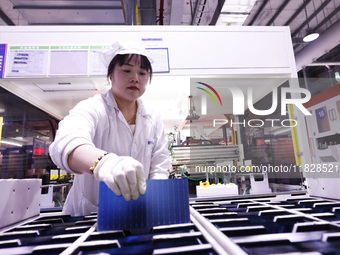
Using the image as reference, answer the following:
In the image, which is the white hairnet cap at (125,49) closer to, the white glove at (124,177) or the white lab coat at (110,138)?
the white lab coat at (110,138)

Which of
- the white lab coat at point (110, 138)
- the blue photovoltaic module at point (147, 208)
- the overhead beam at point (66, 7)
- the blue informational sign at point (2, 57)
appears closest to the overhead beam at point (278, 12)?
the overhead beam at point (66, 7)

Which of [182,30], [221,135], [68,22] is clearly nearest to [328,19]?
[221,135]

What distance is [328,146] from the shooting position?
146 inches

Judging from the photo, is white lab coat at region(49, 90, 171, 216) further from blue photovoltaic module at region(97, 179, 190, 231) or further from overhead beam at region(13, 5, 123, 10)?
overhead beam at region(13, 5, 123, 10)

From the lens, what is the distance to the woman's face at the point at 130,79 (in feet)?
3.42

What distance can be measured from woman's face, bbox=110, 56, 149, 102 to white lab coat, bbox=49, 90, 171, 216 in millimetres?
100

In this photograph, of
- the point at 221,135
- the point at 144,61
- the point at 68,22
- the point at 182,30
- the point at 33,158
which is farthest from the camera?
the point at 221,135

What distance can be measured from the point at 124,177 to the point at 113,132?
0.56m

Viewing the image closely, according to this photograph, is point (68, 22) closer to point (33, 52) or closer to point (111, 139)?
point (33, 52)

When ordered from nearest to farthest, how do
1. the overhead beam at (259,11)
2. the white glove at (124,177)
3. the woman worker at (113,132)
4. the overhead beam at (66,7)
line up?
the white glove at (124,177), the woman worker at (113,132), the overhead beam at (66,7), the overhead beam at (259,11)

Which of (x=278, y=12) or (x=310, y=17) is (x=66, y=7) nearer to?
(x=278, y=12)

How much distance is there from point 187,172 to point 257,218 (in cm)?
168

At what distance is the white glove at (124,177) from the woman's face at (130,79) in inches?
20.7

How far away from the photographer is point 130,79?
1.04m
